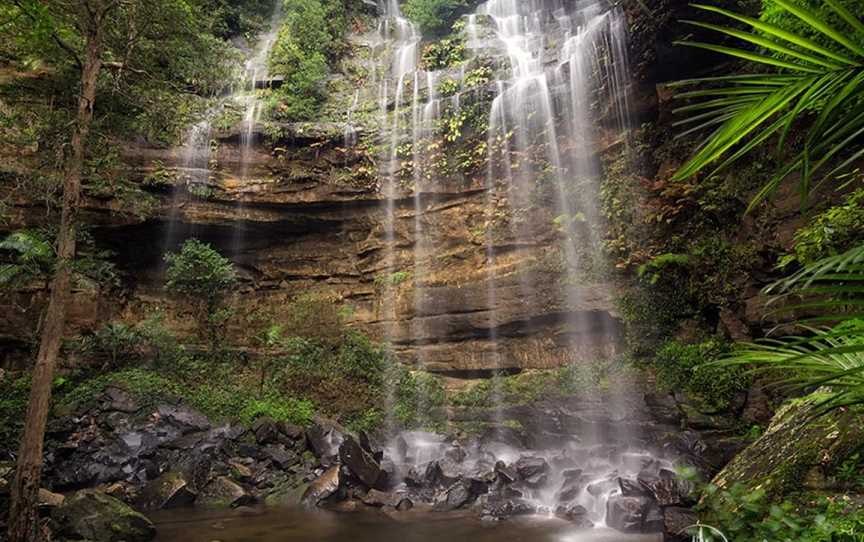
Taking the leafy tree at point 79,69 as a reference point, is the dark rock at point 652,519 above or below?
below

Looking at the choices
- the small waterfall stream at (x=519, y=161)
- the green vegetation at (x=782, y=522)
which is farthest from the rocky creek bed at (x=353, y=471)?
the green vegetation at (x=782, y=522)

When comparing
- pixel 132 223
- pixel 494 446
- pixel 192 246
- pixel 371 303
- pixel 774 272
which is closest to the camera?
pixel 774 272

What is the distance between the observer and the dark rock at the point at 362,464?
8.53 metres

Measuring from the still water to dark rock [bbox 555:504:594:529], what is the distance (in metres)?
0.20

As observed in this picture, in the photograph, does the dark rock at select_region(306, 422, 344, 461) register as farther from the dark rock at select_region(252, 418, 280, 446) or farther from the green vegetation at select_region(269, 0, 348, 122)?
the green vegetation at select_region(269, 0, 348, 122)

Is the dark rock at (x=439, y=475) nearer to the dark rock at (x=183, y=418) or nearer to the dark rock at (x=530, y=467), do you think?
the dark rock at (x=530, y=467)

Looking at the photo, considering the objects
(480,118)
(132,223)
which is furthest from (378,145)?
(132,223)

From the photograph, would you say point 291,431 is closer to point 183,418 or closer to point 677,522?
point 183,418

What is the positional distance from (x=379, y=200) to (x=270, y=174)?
3.55m

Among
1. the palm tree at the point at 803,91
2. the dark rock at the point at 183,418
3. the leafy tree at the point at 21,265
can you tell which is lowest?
the dark rock at the point at 183,418

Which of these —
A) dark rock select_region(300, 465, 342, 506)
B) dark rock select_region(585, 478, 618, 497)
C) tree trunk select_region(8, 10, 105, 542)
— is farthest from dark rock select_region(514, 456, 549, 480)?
tree trunk select_region(8, 10, 105, 542)

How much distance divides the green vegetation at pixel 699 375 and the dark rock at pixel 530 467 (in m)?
3.01

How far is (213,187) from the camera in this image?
47.9 ft

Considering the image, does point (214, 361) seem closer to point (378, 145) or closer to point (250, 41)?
point (378, 145)
